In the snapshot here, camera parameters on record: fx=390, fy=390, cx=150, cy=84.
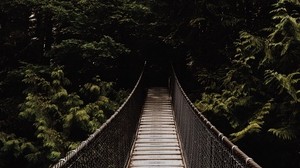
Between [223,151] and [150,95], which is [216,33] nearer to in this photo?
[150,95]

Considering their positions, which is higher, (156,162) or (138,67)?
(138,67)

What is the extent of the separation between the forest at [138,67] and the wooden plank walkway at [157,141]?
920 millimetres

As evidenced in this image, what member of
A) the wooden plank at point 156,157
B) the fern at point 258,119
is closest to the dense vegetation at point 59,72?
the wooden plank at point 156,157

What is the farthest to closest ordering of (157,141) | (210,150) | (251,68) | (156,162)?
(251,68), (157,141), (156,162), (210,150)

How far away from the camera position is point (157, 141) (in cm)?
752

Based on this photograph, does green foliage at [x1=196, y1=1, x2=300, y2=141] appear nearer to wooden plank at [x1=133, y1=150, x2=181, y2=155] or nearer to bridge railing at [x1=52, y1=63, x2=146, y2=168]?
wooden plank at [x1=133, y1=150, x2=181, y2=155]

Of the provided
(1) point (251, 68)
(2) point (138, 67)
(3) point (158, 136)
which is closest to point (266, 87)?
(1) point (251, 68)

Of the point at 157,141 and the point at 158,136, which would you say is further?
the point at 158,136

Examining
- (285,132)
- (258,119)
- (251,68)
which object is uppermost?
(251,68)

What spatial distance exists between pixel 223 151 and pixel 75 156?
1.22m

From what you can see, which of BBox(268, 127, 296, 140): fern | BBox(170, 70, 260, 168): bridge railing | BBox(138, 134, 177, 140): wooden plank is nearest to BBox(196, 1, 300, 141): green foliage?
BBox(268, 127, 296, 140): fern

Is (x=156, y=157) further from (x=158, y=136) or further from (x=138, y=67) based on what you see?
(x=138, y=67)

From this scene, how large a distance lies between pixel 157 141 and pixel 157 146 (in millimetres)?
290

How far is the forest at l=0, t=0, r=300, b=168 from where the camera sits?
7.34 metres
